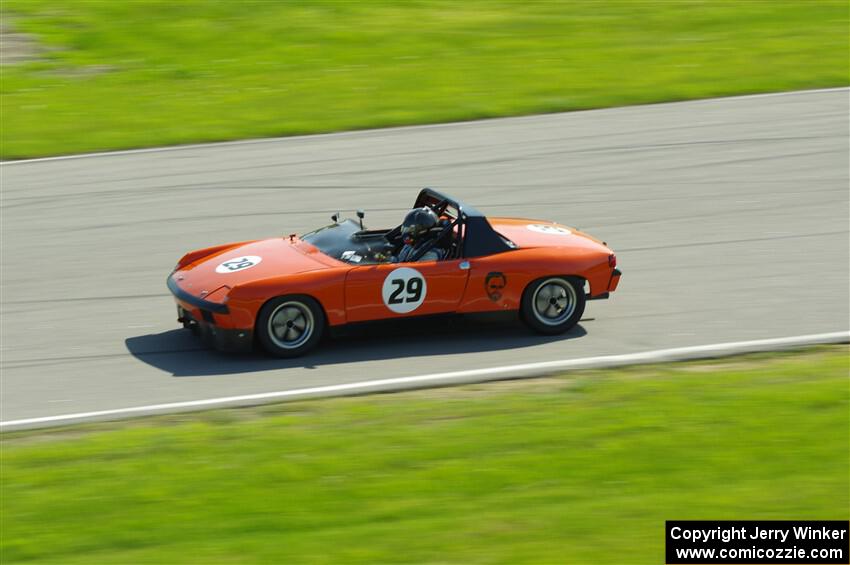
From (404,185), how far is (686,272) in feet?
14.2

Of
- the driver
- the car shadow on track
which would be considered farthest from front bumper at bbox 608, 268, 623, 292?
the driver

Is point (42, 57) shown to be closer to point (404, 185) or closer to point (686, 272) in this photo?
point (404, 185)

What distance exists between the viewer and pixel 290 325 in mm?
9820

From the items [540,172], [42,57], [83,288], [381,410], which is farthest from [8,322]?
[42,57]

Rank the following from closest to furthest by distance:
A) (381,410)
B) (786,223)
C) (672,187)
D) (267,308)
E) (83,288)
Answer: (381,410) → (267,308) → (83,288) → (786,223) → (672,187)

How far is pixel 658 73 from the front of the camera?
20.6 metres

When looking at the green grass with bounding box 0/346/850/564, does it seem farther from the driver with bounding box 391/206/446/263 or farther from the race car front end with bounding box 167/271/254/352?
the driver with bounding box 391/206/446/263

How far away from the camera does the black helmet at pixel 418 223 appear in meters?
10.4

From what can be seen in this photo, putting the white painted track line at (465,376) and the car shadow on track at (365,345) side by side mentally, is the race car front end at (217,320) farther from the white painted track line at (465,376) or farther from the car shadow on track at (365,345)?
the white painted track line at (465,376)

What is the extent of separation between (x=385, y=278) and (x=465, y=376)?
1092 mm

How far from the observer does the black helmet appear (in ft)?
34.0

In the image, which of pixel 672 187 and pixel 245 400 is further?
pixel 672 187

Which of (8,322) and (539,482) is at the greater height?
(8,322)
